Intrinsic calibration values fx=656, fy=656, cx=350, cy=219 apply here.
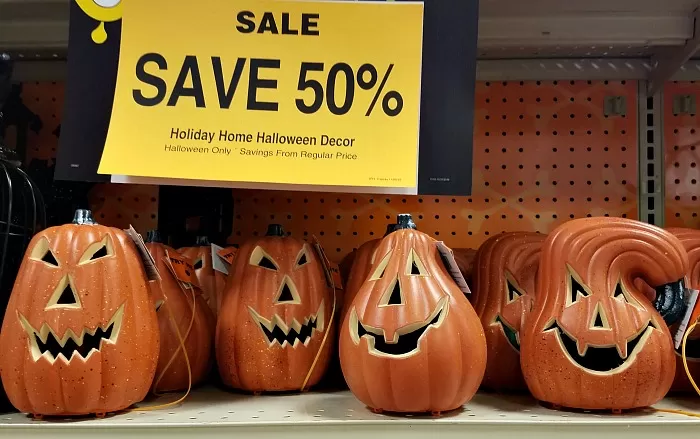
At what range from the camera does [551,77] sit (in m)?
1.20

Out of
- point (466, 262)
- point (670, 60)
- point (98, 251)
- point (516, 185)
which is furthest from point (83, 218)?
point (670, 60)

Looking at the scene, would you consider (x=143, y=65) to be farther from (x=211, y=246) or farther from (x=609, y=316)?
(x=609, y=316)

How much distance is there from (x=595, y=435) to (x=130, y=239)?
23.1 inches

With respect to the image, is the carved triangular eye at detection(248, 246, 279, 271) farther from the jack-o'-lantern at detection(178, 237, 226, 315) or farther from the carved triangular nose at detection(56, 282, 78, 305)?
the carved triangular nose at detection(56, 282, 78, 305)

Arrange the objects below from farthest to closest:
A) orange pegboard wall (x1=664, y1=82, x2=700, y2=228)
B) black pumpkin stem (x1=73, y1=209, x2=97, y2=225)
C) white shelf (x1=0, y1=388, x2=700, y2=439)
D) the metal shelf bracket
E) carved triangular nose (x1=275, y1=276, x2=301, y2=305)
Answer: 1. orange pegboard wall (x1=664, y1=82, x2=700, y2=228)
2. the metal shelf bracket
3. carved triangular nose (x1=275, y1=276, x2=301, y2=305)
4. black pumpkin stem (x1=73, y1=209, x2=97, y2=225)
5. white shelf (x1=0, y1=388, x2=700, y2=439)

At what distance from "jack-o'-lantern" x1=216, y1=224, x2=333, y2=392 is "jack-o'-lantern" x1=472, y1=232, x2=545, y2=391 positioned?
22 centimetres

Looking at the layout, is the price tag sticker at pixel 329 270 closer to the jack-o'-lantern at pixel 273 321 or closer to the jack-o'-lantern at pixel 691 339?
the jack-o'-lantern at pixel 273 321

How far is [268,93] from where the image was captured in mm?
905

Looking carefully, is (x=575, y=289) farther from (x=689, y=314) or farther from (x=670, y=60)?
(x=670, y=60)

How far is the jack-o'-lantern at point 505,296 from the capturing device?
90cm

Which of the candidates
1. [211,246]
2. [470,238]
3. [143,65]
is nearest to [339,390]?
[211,246]

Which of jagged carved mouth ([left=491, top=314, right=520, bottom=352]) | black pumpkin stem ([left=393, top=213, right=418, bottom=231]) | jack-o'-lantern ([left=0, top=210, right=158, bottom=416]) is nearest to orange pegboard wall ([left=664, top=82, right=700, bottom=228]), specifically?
jagged carved mouth ([left=491, top=314, right=520, bottom=352])

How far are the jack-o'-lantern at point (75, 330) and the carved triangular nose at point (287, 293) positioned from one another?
195 millimetres

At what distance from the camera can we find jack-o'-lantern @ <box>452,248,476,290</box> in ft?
3.26
